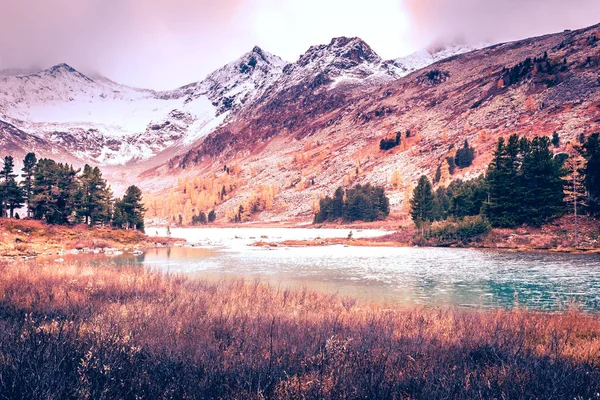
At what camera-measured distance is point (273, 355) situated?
6.52 metres

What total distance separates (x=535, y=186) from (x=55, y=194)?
2799 inches

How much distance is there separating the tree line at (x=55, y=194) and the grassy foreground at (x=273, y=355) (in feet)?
180

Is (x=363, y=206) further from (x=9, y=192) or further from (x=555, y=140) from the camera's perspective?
(x=9, y=192)

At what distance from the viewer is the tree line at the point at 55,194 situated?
5769 cm

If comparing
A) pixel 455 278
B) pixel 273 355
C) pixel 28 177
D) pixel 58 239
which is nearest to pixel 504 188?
pixel 455 278

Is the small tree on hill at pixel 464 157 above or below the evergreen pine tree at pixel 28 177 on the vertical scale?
above

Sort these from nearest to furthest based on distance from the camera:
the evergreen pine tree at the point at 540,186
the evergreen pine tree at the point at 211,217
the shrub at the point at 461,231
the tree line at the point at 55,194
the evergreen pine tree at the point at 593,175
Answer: the evergreen pine tree at the point at 593,175 < the evergreen pine tree at the point at 540,186 < the shrub at the point at 461,231 < the tree line at the point at 55,194 < the evergreen pine tree at the point at 211,217

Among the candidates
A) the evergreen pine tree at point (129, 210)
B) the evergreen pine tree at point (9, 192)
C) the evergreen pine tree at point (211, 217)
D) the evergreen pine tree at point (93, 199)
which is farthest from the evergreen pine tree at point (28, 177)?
the evergreen pine tree at point (211, 217)

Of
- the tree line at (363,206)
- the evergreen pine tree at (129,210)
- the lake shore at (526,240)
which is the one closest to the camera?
the lake shore at (526,240)

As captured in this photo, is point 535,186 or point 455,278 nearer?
point 455,278

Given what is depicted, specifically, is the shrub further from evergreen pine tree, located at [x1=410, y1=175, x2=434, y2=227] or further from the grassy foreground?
the grassy foreground

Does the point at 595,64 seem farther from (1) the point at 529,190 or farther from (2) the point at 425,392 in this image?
(2) the point at 425,392

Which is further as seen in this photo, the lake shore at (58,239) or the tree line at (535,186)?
the tree line at (535,186)

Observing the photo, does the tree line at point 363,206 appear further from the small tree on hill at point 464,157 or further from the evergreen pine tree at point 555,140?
the evergreen pine tree at point 555,140
